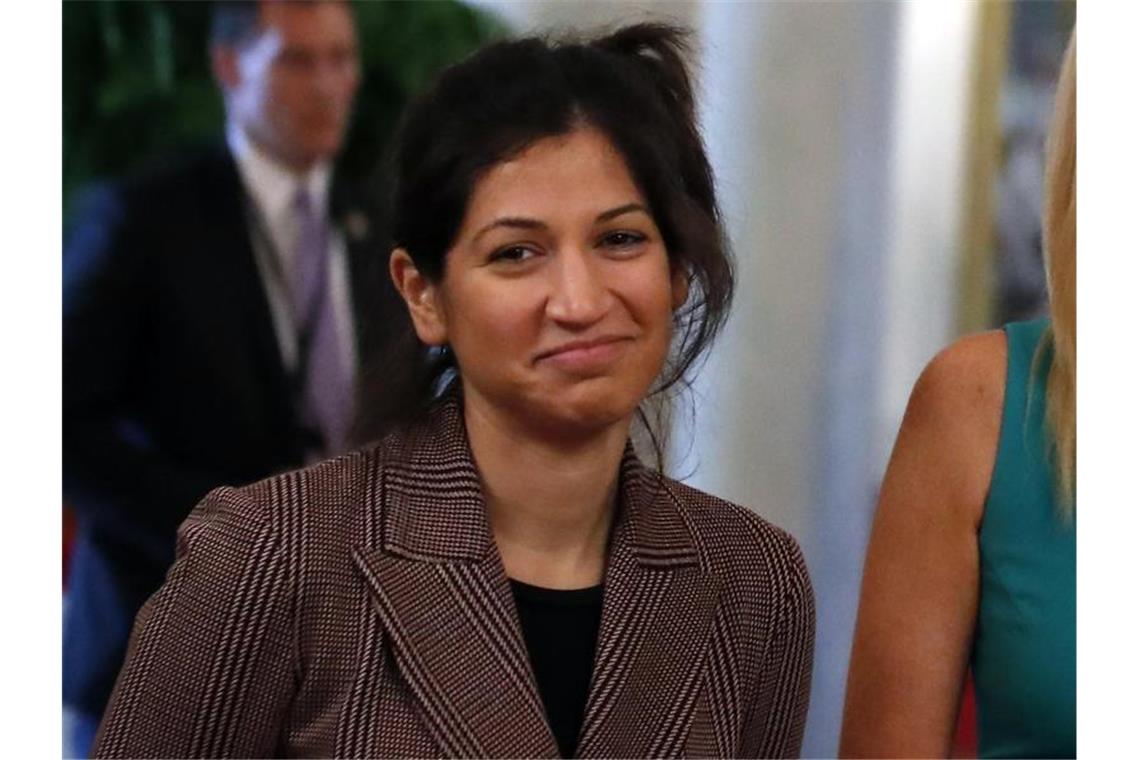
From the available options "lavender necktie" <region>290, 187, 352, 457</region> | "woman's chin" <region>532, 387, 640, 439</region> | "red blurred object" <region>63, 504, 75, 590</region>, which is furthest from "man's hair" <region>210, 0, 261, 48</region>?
"woman's chin" <region>532, 387, 640, 439</region>

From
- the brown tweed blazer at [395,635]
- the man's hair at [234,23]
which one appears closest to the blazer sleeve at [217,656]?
the brown tweed blazer at [395,635]

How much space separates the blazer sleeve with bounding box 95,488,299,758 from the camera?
2.92 ft

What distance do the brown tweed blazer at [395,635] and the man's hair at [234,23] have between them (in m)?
0.42

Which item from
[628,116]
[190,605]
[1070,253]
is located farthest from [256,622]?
[1070,253]

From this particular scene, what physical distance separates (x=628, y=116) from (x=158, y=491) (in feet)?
1.49

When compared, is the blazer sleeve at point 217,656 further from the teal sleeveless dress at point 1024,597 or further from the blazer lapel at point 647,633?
the teal sleeveless dress at point 1024,597

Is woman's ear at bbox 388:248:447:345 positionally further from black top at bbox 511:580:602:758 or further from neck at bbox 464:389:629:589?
black top at bbox 511:580:602:758

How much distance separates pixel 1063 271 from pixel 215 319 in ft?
2.00

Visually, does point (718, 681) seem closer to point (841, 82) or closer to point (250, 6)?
point (841, 82)

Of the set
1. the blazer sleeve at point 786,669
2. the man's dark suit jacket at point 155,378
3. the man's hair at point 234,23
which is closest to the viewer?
the blazer sleeve at point 786,669

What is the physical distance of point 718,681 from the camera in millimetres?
982

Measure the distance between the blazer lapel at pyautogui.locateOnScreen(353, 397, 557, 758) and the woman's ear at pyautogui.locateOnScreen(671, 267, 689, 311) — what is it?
16 centimetres

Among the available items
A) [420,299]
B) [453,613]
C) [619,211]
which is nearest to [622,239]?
[619,211]

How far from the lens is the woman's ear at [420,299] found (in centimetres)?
94
